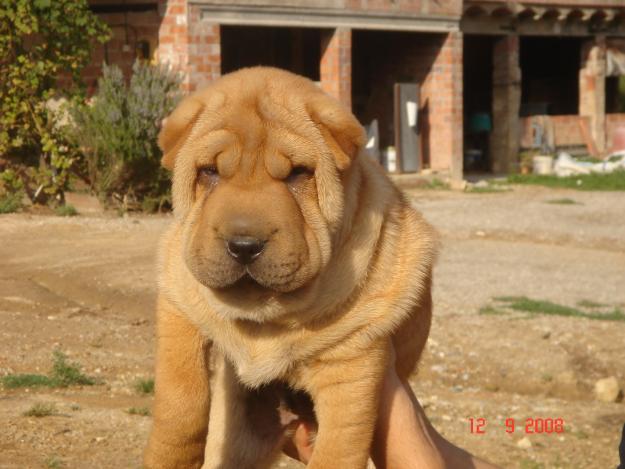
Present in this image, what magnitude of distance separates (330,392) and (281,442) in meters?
0.58

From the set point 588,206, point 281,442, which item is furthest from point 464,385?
point 588,206

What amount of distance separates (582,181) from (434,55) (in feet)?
11.5

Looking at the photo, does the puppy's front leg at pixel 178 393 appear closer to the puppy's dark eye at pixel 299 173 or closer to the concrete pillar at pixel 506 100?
the puppy's dark eye at pixel 299 173

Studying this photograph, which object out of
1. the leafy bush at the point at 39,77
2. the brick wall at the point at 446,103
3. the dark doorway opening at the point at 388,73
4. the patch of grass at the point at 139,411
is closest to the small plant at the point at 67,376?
the patch of grass at the point at 139,411

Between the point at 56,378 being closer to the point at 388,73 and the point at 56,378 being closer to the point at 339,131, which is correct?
the point at 339,131

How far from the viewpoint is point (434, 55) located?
68.4 ft

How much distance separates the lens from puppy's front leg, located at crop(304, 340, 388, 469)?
3.03 m

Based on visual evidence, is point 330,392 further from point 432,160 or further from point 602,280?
point 432,160

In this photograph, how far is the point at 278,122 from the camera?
300cm

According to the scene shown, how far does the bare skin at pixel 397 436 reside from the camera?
3.44 metres

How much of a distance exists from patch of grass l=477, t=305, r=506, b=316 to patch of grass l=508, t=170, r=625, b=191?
11.5m

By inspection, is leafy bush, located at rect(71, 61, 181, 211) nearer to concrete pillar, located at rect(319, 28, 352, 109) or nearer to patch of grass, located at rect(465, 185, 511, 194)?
concrete pillar, located at rect(319, 28, 352, 109)

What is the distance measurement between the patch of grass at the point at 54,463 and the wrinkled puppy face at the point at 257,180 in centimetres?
205

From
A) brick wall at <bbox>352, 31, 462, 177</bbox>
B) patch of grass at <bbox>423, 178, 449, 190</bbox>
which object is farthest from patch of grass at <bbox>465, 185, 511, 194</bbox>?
brick wall at <bbox>352, 31, 462, 177</bbox>
